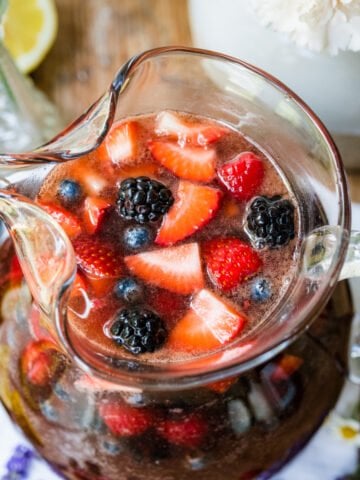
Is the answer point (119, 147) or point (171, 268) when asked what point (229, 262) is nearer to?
point (171, 268)

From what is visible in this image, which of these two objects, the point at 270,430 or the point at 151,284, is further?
the point at 270,430

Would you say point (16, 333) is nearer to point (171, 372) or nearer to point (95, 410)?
point (95, 410)

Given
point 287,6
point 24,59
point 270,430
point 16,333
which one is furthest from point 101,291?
point 24,59

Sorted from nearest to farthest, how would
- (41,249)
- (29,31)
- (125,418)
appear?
(41,249) < (125,418) < (29,31)

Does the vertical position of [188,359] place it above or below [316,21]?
below

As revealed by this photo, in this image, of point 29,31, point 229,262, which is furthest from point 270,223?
point 29,31

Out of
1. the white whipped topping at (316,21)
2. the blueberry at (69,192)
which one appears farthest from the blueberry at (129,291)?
the white whipped topping at (316,21)

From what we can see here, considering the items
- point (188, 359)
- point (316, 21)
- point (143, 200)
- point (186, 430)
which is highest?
point (316, 21)

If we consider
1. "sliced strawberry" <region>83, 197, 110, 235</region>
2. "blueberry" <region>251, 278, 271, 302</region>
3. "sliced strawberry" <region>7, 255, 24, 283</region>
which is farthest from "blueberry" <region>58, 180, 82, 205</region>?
"blueberry" <region>251, 278, 271, 302</region>
